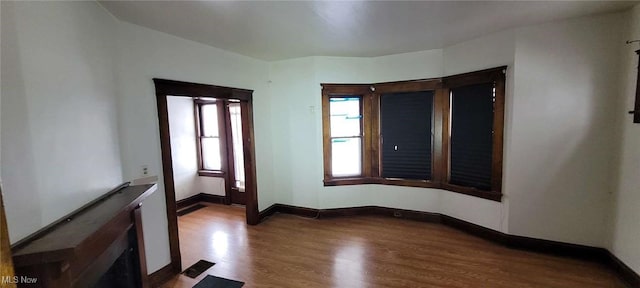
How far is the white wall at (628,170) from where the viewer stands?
2.34 meters

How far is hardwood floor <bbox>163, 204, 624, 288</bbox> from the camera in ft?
8.30

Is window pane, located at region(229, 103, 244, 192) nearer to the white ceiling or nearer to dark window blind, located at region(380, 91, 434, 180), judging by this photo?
the white ceiling

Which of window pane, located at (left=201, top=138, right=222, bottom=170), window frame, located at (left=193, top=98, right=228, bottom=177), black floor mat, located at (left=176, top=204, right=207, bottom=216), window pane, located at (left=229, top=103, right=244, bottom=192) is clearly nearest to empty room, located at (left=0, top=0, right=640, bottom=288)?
black floor mat, located at (left=176, top=204, right=207, bottom=216)

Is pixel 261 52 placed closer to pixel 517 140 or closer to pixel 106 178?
pixel 106 178

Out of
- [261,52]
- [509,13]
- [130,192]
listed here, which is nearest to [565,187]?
[509,13]

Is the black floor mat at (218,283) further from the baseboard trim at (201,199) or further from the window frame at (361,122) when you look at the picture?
the baseboard trim at (201,199)

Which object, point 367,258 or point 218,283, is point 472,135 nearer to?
point 367,258

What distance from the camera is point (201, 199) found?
533 centimetres

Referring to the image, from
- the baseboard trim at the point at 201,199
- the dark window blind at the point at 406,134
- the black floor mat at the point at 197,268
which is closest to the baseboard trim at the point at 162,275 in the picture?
the black floor mat at the point at 197,268

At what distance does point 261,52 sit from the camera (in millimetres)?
3584

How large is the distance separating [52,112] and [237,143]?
11.4 ft

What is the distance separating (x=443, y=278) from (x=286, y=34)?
3.04m

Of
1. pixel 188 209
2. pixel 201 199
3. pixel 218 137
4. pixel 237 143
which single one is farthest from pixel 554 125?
pixel 201 199

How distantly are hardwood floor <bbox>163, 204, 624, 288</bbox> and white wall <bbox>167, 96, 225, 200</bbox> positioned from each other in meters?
1.17
